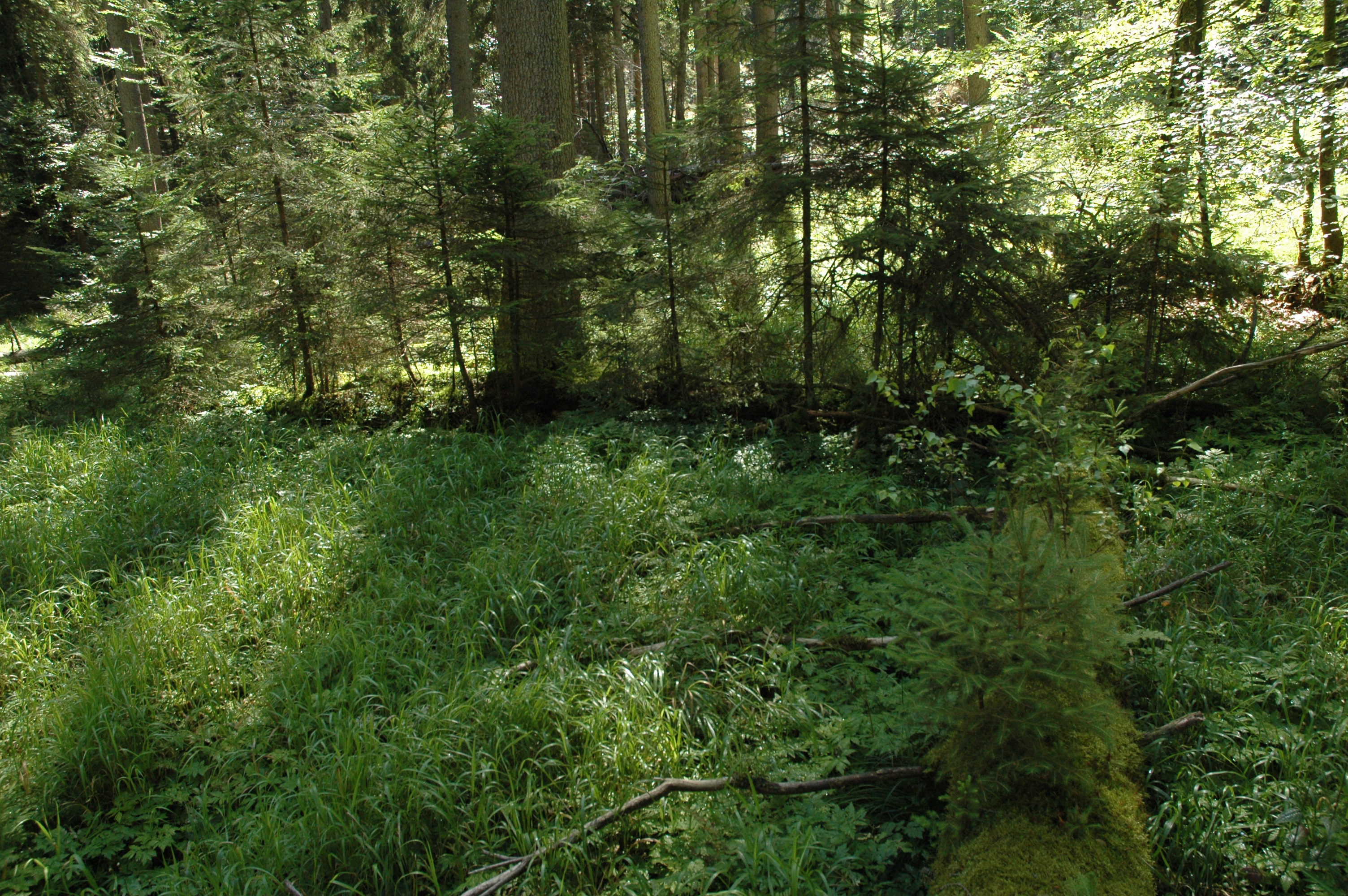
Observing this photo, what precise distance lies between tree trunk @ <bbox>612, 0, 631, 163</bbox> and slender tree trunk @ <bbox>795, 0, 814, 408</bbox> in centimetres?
1224

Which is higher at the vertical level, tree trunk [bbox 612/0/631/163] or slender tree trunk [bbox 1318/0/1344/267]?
tree trunk [bbox 612/0/631/163]

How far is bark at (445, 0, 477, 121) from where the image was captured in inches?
513

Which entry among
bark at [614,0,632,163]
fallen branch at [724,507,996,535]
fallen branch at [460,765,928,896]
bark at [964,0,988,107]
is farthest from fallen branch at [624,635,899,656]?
bark at [614,0,632,163]

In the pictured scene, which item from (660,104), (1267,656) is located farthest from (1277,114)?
(660,104)

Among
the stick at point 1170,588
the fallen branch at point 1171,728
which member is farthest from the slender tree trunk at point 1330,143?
the fallen branch at point 1171,728

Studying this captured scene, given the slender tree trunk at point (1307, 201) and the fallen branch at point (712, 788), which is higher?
the slender tree trunk at point (1307, 201)

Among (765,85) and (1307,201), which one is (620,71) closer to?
(765,85)

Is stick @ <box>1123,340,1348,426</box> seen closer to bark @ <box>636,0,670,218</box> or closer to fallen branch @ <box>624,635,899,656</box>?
fallen branch @ <box>624,635,899,656</box>

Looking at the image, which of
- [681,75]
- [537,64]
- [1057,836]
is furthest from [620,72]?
[1057,836]

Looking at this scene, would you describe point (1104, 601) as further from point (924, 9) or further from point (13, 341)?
point (924, 9)

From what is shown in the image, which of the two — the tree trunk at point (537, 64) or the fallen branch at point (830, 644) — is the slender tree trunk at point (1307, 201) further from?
the tree trunk at point (537, 64)

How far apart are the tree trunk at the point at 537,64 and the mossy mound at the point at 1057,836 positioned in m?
7.93

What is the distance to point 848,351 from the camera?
21.6 ft

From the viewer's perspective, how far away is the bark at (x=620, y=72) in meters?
17.2
